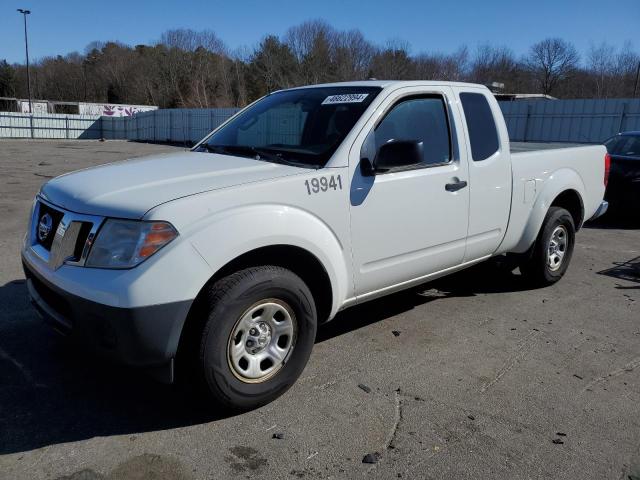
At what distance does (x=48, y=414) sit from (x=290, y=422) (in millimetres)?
1374

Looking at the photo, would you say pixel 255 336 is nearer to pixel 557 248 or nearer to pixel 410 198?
pixel 410 198

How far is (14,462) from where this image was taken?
9.05ft

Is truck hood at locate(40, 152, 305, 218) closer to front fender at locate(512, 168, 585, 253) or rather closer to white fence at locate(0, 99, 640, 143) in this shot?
white fence at locate(0, 99, 640, 143)

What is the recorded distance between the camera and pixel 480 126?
15.4 feet

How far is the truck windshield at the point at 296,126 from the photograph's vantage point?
3764 mm

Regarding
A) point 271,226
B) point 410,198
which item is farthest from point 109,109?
point 271,226

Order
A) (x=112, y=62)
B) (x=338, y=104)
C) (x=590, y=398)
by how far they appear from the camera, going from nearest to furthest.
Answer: (x=590, y=398), (x=338, y=104), (x=112, y=62)

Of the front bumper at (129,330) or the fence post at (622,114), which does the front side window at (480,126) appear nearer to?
the front bumper at (129,330)

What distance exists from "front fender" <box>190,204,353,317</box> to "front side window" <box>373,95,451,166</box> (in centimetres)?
81

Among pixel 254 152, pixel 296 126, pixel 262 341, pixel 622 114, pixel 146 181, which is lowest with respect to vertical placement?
pixel 262 341

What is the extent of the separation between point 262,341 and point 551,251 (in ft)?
12.2

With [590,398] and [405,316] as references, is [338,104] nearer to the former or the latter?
[405,316]

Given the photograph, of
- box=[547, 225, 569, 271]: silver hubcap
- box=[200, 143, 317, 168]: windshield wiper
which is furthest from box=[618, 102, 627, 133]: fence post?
box=[200, 143, 317, 168]: windshield wiper

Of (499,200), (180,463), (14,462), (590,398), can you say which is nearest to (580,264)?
(499,200)
